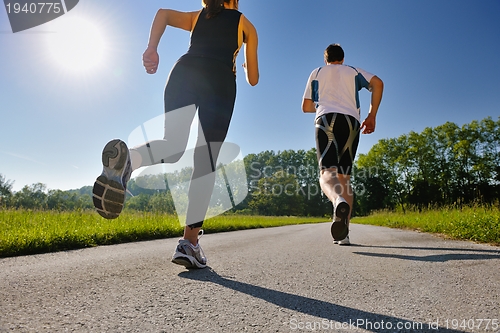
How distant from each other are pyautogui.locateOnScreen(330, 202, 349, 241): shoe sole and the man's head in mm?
2016

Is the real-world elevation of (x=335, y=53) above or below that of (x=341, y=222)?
above

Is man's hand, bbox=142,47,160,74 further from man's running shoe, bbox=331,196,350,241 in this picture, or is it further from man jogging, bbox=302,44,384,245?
man jogging, bbox=302,44,384,245

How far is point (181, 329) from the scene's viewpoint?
102 cm

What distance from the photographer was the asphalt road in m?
1.07

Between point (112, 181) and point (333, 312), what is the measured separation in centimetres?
127

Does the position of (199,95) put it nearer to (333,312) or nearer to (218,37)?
(218,37)

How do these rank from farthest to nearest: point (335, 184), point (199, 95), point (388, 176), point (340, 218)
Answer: point (388, 176) → point (335, 184) → point (340, 218) → point (199, 95)

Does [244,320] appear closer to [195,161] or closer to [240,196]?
[195,161]

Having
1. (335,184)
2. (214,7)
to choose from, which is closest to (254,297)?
(214,7)

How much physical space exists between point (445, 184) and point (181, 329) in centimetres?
6032

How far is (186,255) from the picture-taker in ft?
6.84

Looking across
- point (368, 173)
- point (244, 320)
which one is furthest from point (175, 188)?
point (244, 320)

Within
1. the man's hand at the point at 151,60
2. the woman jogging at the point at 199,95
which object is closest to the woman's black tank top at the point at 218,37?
the woman jogging at the point at 199,95

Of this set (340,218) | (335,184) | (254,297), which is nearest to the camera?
(254,297)
